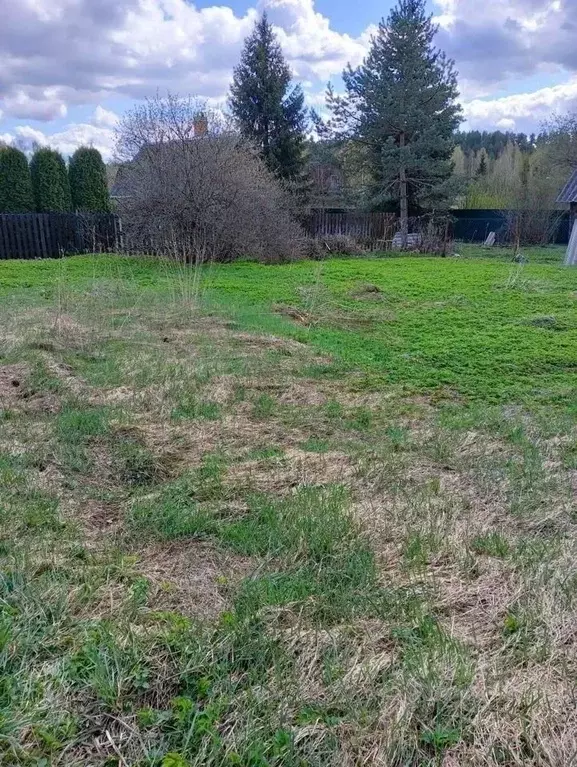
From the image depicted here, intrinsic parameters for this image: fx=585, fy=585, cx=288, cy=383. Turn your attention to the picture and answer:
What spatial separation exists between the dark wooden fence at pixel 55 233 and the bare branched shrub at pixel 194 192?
0.95m

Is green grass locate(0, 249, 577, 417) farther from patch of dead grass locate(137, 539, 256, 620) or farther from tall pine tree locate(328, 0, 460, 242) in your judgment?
tall pine tree locate(328, 0, 460, 242)

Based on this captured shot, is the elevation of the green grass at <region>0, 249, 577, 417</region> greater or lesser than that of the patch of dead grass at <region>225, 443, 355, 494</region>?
greater

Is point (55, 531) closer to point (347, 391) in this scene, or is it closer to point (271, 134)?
point (347, 391)

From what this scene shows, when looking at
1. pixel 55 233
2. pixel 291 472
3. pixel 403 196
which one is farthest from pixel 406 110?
pixel 291 472

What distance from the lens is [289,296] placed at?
362 inches

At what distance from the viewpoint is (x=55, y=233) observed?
14555mm

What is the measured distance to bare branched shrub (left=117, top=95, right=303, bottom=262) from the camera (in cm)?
1248

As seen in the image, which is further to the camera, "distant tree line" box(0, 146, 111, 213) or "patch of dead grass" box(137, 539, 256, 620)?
"distant tree line" box(0, 146, 111, 213)

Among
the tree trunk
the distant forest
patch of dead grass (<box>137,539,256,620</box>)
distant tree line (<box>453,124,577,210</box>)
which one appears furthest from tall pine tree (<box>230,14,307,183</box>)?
Result: patch of dead grass (<box>137,539,256,620</box>)

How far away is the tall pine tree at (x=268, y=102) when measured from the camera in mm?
21188

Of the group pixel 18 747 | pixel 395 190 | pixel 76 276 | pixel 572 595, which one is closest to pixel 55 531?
pixel 18 747

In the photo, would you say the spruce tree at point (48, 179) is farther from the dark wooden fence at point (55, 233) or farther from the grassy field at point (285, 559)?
the grassy field at point (285, 559)

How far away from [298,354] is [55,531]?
3.61 metres

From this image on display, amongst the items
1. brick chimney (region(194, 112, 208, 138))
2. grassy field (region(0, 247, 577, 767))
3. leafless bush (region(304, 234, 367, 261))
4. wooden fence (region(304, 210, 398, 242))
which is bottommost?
grassy field (region(0, 247, 577, 767))
